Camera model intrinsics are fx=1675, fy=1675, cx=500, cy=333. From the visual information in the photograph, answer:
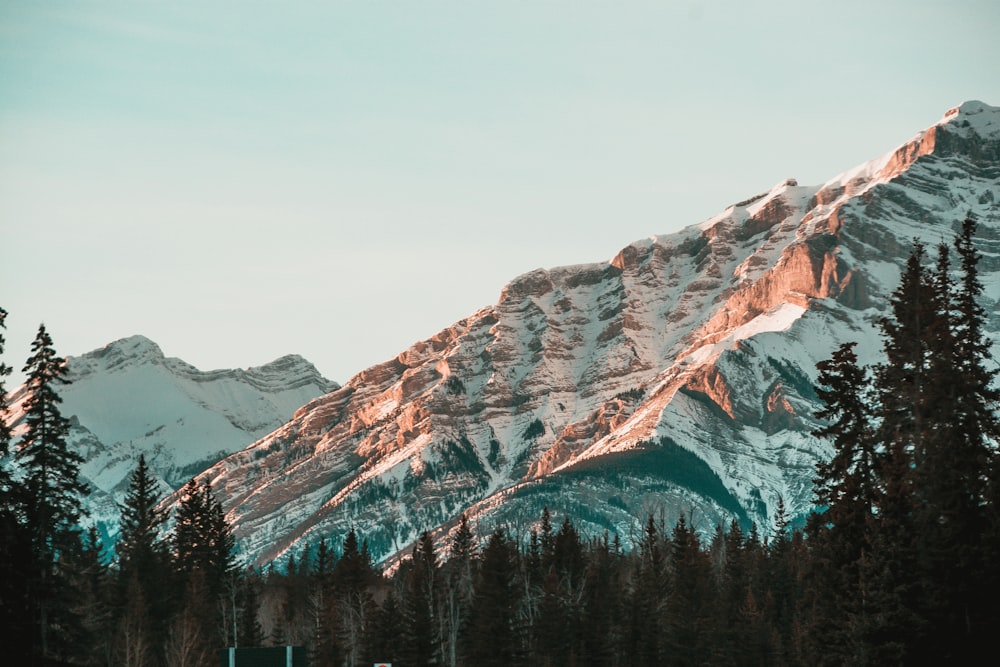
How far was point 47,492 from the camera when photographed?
7575cm

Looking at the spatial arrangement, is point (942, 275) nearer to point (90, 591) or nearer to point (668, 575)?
point (90, 591)

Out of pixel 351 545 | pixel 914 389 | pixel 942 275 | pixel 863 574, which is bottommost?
pixel 863 574

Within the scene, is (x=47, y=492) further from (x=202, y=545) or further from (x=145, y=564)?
(x=202, y=545)

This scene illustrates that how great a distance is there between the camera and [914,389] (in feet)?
248

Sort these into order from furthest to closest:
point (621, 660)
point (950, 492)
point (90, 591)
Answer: point (621, 660)
point (90, 591)
point (950, 492)

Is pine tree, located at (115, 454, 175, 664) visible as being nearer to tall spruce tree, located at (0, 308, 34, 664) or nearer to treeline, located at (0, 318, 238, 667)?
treeline, located at (0, 318, 238, 667)

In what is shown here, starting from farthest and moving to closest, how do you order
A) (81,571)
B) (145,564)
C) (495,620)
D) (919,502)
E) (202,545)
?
(202,545) → (145,564) → (495,620) → (81,571) → (919,502)

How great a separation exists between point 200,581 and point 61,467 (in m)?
48.0

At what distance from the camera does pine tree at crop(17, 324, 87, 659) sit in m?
73.7

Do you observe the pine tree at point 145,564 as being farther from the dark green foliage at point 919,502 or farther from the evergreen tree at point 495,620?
the dark green foliage at point 919,502

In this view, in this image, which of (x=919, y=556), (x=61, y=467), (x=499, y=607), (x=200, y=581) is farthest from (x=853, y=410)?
(x=200, y=581)

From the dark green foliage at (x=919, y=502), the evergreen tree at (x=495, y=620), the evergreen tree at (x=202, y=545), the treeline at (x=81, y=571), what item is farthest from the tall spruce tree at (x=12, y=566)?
the evergreen tree at (x=202, y=545)

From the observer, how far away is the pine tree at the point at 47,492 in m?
73.7

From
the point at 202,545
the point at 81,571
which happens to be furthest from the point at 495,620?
the point at 81,571
